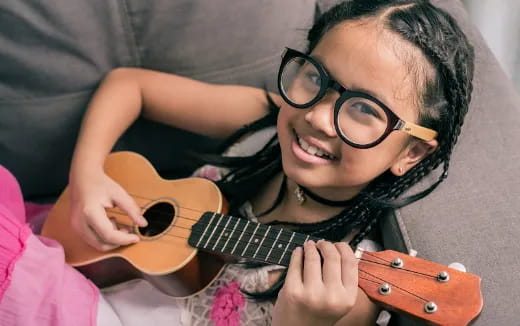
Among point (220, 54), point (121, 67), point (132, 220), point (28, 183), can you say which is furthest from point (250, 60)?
point (28, 183)

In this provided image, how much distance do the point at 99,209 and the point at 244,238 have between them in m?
0.27

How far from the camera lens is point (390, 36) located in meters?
0.73

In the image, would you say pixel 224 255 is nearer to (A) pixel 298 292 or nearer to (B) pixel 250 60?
(A) pixel 298 292

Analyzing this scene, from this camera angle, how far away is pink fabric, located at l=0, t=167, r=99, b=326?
79 centimetres

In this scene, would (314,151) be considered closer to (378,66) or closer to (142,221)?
(378,66)

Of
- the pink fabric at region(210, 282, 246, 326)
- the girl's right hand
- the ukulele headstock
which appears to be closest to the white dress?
the pink fabric at region(210, 282, 246, 326)

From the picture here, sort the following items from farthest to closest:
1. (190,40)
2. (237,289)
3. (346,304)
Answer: (190,40) → (237,289) → (346,304)

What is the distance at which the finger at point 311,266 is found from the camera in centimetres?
66

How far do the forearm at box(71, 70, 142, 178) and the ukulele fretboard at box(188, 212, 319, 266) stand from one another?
0.83 ft

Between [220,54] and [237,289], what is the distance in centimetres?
45

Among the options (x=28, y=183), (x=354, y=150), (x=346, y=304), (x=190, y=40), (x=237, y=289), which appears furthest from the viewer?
(x=28, y=183)

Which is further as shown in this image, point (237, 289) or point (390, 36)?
point (237, 289)

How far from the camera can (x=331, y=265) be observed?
26.1 inches

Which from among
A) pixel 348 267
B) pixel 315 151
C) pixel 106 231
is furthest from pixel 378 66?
pixel 106 231
